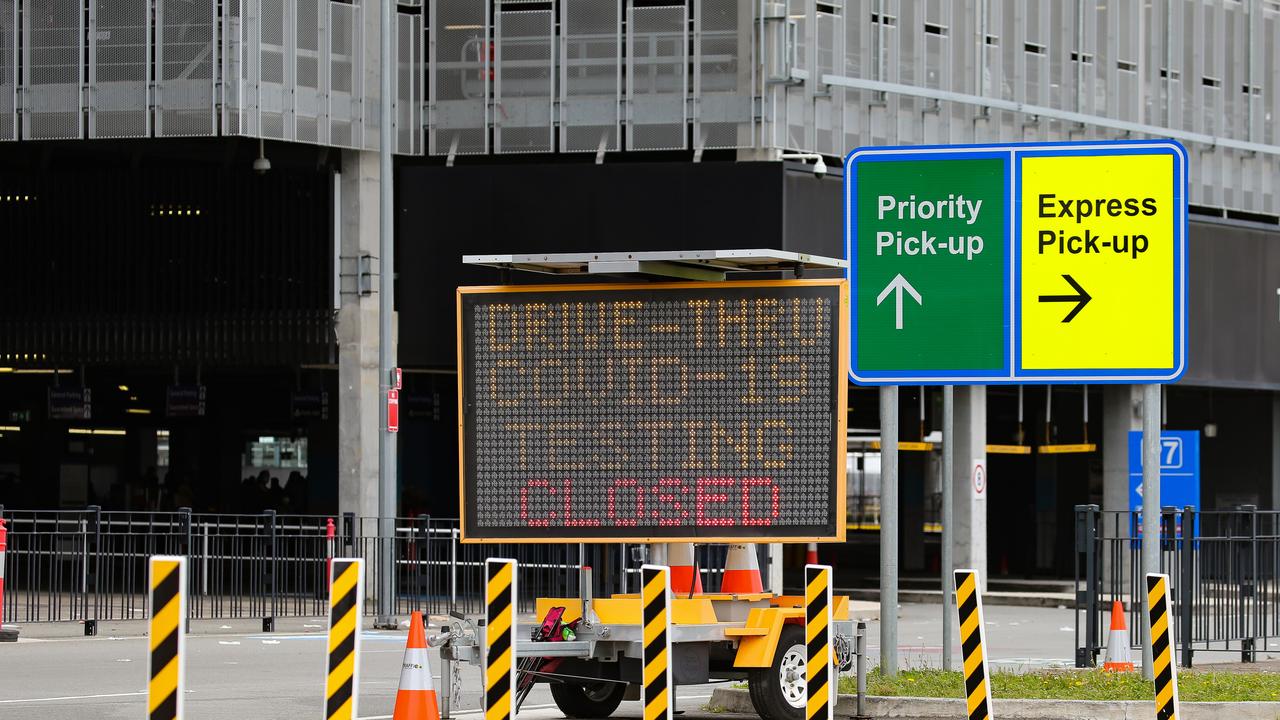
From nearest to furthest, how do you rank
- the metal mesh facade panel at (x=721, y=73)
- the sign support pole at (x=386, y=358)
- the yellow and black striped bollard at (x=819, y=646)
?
the yellow and black striped bollard at (x=819, y=646) → the sign support pole at (x=386, y=358) → the metal mesh facade panel at (x=721, y=73)

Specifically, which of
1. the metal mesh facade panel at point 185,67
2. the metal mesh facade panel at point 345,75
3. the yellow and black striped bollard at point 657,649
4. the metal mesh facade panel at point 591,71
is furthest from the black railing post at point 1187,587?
the metal mesh facade panel at point 185,67

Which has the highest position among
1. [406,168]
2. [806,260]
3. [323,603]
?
[406,168]

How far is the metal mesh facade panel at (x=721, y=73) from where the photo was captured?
3169 centimetres

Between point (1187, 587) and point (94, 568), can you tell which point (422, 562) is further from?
point (1187, 587)

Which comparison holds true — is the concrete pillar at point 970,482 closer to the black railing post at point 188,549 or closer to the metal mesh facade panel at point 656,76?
Result: the metal mesh facade panel at point 656,76

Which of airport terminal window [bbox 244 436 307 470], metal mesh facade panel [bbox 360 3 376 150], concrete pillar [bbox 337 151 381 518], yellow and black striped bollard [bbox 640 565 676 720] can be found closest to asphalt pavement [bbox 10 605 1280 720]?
yellow and black striped bollard [bbox 640 565 676 720]

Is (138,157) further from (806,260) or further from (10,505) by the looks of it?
(806,260)

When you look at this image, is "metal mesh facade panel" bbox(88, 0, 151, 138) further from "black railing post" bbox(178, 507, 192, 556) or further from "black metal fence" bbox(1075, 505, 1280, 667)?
"black metal fence" bbox(1075, 505, 1280, 667)

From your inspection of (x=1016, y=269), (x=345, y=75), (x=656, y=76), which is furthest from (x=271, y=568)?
(x=1016, y=269)

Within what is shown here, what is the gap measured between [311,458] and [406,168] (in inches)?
467

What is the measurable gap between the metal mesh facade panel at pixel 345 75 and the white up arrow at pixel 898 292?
663 inches

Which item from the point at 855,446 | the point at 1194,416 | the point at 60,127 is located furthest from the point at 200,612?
the point at 1194,416

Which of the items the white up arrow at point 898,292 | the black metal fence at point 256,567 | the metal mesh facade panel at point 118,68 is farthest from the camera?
the metal mesh facade panel at point 118,68

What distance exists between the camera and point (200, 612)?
2597 cm
